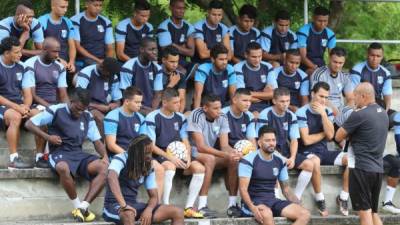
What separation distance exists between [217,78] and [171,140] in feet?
5.75

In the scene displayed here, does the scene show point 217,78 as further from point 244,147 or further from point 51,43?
point 51,43

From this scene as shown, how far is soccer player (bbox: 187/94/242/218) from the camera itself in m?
13.2

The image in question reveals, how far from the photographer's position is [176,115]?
1362cm

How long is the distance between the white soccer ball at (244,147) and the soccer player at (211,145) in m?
0.08

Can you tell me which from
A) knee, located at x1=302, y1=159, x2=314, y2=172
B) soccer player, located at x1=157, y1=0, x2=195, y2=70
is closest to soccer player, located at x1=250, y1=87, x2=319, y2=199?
knee, located at x1=302, y1=159, x2=314, y2=172

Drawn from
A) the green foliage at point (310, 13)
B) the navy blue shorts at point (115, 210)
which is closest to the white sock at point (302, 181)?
the navy blue shorts at point (115, 210)

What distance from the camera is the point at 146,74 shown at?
14438 millimetres

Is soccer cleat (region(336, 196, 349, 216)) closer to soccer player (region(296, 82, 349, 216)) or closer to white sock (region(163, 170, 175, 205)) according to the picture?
soccer player (region(296, 82, 349, 216))

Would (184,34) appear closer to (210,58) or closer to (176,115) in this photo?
(210,58)

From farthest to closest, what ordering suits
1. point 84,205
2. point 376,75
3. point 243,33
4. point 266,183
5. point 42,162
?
point 243,33
point 376,75
point 266,183
point 42,162
point 84,205

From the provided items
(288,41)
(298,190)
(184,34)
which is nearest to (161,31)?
(184,34)

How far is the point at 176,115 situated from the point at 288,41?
3.16 metres

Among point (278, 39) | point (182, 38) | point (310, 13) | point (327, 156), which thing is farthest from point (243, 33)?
point (327, 156)

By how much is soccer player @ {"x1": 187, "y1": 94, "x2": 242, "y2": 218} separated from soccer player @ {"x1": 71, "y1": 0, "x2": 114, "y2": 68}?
1.85 m
